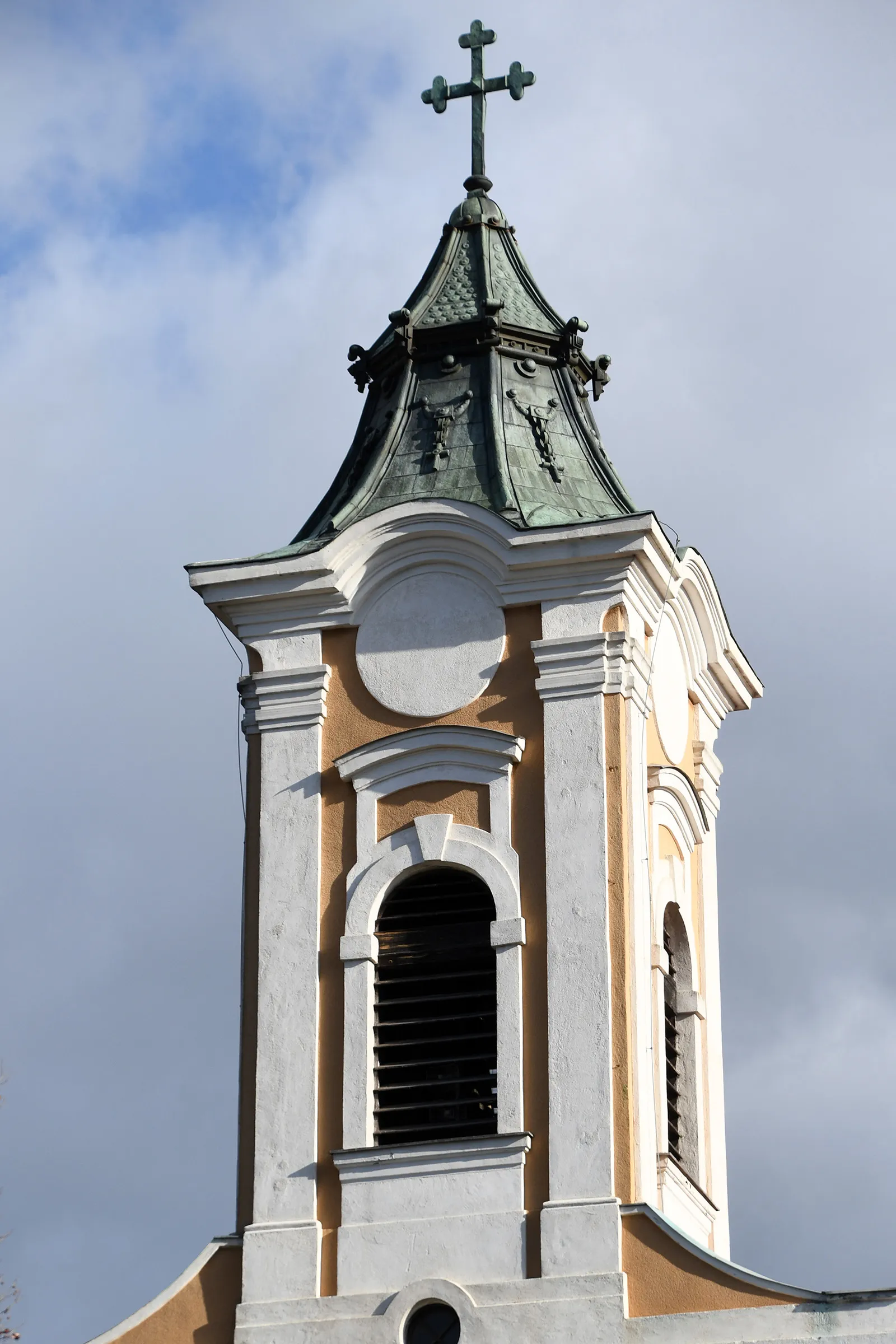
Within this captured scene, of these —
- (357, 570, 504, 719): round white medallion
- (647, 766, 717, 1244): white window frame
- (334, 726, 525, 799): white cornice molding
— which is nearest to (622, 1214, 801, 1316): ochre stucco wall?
(647, 766, 717, 1244): white window frame

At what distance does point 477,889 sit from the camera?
2536cm

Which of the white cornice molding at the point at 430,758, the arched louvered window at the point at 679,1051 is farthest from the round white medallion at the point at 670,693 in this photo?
the white cornice molding at the point at 430,758

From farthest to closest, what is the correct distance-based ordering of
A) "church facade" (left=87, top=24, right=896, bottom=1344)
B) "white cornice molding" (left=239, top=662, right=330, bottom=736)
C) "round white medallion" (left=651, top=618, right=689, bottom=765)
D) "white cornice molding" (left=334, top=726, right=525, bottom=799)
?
"round white medallion" (left=651, top=618, right=689, bottom=765), "white cornice molding" (left=239, top=662, right=330, bottom=736), "white cornice molding" (left=334, top=726, right=525, bottom=799), "church facade" (left=87, top=24, right=896, bottom=1344)

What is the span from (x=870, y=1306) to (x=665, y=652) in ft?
20.3

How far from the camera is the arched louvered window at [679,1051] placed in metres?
26.3

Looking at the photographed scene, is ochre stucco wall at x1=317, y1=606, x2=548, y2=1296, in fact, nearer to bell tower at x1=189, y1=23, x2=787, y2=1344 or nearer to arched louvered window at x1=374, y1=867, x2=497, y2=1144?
bell tower at x1=189, y1=23, x2=787, y2=1344

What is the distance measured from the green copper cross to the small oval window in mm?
10230

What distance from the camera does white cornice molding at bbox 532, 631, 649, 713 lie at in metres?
25.6

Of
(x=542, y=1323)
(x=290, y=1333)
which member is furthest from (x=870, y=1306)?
(x=290, y=1333)

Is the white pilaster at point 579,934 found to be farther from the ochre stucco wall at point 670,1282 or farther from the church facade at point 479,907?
the ochre stucco wall at point 670,1282

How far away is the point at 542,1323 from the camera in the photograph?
23.5 m

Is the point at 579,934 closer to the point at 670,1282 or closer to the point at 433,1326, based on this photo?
the point at 670,1282

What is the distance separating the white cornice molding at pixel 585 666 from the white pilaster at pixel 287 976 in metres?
1.72

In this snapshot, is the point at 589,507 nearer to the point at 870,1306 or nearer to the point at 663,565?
the point at 663,565
